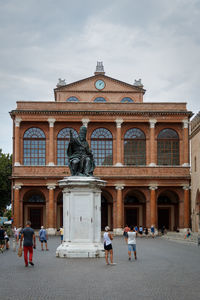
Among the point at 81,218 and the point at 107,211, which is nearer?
the point at 81,218

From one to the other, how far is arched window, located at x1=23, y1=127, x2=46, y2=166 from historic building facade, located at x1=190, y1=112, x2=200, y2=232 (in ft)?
48.5

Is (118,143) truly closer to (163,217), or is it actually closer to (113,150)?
(113,150)

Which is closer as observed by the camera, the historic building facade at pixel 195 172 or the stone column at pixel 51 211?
the historic building facade at pixel 195 172

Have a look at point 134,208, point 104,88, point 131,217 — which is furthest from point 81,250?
point 104,88

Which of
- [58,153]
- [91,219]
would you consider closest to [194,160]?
[58,153]

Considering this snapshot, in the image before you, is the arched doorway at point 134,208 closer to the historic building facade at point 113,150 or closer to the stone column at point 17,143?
the historic building facade at point 113,150

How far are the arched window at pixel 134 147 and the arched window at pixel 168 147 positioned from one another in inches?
63.6

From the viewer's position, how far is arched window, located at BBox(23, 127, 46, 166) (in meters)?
49.5

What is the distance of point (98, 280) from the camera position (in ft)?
43.2

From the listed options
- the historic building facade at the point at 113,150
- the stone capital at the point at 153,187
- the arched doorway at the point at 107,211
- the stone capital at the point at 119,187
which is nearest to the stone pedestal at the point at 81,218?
the historic building facade at the point at 113,150

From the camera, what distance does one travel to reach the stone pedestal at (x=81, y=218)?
19312mm

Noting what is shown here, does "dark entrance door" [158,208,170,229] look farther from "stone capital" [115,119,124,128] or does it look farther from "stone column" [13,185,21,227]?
"stone column" [13,185,21,227]

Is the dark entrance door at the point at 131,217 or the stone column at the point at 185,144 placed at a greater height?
the stone column at the point at 185,144

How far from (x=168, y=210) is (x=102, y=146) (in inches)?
404
